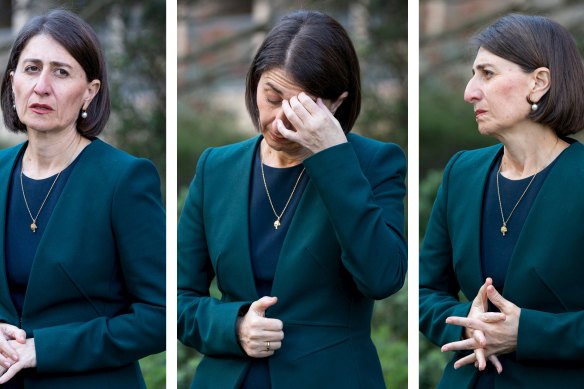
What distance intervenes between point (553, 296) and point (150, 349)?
1108 mm

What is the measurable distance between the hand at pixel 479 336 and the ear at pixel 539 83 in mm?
488

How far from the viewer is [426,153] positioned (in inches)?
217

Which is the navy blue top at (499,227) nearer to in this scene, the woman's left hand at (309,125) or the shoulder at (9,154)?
the woman's left hand at (309,125)

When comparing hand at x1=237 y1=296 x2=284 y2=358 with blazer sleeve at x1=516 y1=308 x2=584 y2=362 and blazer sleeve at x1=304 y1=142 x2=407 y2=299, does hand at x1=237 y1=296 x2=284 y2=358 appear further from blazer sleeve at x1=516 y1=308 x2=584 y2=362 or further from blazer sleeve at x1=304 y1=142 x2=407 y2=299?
blazer sleeve at x1=516 y1=308 x2=584 y2=362

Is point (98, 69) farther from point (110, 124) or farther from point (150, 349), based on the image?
point (110, 124)

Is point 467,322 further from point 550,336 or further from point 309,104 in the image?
point 309,104

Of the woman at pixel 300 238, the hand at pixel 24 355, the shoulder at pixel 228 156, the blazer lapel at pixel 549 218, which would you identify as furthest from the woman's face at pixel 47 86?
the blazer lapel at pixel 549 218

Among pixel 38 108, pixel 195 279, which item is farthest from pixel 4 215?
pixel 195 279

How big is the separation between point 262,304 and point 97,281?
0.48 m

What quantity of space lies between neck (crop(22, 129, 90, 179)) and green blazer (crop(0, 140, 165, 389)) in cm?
6

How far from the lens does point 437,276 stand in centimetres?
359

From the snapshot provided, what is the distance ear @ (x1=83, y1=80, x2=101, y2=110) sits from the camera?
11.9 ft

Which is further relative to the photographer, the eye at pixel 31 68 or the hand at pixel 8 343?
the eye at pixel 31 68

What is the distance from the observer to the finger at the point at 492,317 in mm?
3285
